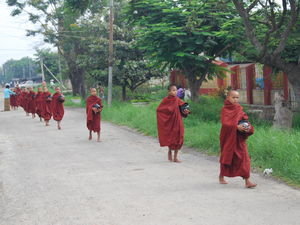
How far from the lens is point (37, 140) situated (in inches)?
595

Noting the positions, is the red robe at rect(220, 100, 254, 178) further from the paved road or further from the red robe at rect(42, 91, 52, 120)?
the red robe at rect(42, 91, 52, 120)

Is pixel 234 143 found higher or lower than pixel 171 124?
lower

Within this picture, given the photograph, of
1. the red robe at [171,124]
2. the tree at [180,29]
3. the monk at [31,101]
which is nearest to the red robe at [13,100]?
the monk at [31,101]

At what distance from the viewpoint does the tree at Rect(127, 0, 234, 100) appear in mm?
16172

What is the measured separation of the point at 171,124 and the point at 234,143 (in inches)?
120

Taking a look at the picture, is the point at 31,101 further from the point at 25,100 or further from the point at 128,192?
the point at 128,192

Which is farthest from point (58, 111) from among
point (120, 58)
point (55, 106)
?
point (120, 58)

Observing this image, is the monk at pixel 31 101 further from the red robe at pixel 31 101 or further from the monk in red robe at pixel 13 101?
the monk in red robe at pixel 13 101

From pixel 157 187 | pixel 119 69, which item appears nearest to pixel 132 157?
pixel 157 187

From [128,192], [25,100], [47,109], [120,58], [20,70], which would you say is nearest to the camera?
[128,192]

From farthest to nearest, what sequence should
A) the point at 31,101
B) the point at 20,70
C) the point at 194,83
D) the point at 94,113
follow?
the point at 20,70, the point at 31,101, the point at 194,83, the point at 94,113

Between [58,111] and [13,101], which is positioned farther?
[13,101]

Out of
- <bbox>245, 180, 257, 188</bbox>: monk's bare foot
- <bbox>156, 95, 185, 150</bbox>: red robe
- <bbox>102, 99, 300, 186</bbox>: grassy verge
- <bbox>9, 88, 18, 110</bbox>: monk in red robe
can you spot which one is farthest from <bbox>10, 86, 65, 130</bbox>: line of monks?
<bbox>245, 180, 257, 188</bbox>: monk's bare foot

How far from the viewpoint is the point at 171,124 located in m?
10.5
